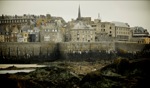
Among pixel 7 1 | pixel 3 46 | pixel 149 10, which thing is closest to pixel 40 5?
pixel 7 1

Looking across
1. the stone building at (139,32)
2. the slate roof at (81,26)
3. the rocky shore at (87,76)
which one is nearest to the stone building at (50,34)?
the slate roof at (81,26)

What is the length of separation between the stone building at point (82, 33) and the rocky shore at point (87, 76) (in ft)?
8.66

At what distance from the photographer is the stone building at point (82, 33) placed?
14.1 metres

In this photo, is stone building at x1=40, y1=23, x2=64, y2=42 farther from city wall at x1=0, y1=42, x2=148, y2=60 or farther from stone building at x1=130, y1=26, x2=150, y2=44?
stone building at x1=130, y1=26, x2=150, y2=44

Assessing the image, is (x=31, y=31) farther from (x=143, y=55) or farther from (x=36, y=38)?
(x=143, y=55)

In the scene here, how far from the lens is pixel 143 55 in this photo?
1180 centimetres

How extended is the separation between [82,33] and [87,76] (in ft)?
12.7

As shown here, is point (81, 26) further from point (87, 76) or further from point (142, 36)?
point (87, 76)

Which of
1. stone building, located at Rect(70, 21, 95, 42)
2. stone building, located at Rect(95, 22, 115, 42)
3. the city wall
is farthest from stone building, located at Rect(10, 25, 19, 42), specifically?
stone building, located at Rect(95, 22, 115, 42)

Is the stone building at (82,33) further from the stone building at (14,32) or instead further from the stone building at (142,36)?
the stone building at (14,32)

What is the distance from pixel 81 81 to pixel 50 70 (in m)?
1.19

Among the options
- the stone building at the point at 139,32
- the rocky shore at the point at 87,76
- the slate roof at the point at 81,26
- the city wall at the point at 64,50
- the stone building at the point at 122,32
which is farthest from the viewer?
the slate roof at the point at 81,26

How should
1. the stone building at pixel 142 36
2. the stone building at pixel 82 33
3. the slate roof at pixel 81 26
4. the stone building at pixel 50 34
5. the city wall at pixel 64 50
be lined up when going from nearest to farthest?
the city wall at pixel 64 50 → the stone building at pixel 142 36 → the stone building at pixel 82 33 → the slate roof at pixel 81 26 → the stone building at pixel 50 34

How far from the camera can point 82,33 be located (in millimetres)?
14734
